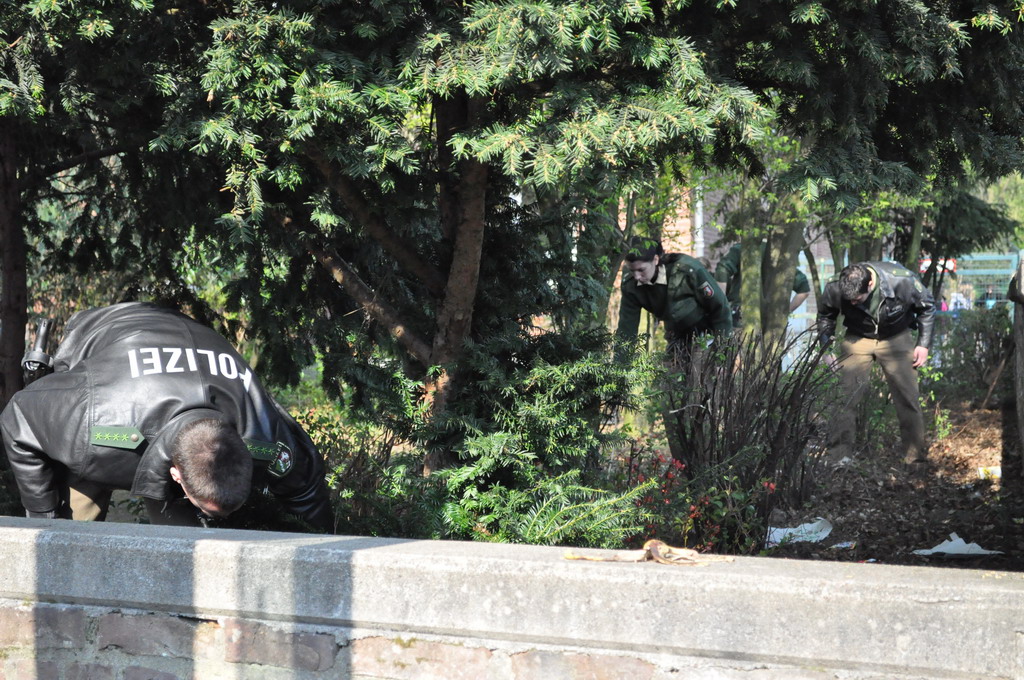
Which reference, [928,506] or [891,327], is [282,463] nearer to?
[928,506]

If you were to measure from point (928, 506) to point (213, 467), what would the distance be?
456cm

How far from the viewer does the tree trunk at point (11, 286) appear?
231 inches

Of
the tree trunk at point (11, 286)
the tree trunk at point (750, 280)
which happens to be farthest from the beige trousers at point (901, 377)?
the tree trunk at point (750, 280)

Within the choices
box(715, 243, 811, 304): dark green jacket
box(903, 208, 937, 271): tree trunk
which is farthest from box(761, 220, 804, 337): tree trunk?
box(903, 208, 937, 271): tree trunk

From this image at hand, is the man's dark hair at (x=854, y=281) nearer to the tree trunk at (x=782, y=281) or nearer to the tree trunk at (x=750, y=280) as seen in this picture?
the tree trunk at (x=750, y=280)

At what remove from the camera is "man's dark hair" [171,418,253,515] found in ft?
11.5

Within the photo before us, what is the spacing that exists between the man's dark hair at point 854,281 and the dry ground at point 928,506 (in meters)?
1.15

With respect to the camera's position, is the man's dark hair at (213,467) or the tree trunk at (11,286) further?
the tree trunk at (11,286)

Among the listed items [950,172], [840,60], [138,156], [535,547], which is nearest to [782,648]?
[535,547]

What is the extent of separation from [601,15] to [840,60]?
3.32 ft

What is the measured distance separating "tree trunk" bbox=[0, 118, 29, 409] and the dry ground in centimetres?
450

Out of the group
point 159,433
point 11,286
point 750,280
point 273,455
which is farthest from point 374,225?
point 750,280

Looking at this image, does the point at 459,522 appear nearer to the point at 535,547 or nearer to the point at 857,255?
the point at 535,547

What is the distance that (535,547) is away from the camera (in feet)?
9.62
